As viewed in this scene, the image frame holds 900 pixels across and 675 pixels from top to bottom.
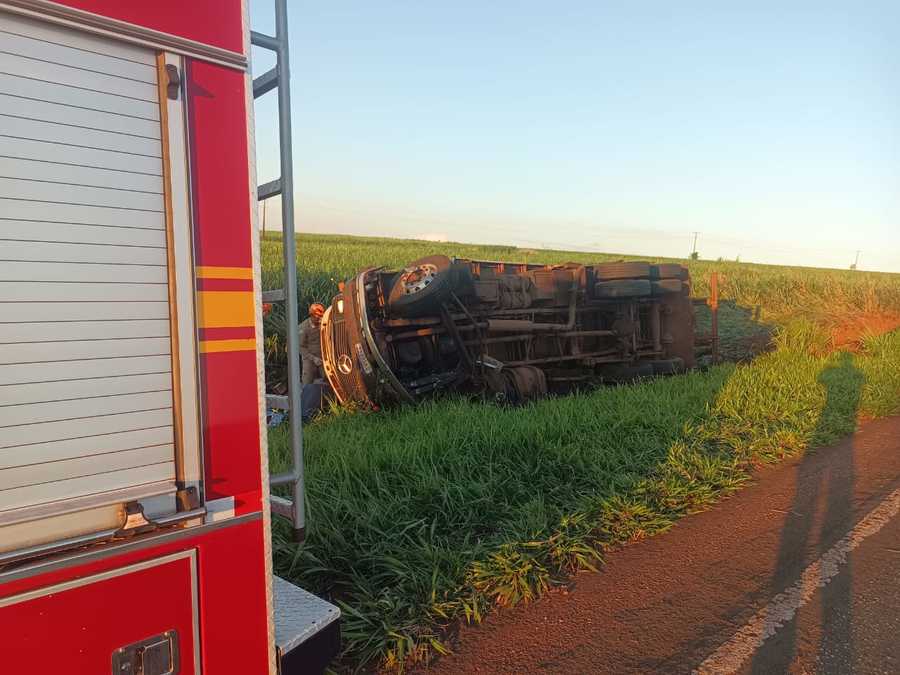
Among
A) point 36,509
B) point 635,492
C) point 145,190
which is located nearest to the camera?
point 36,509

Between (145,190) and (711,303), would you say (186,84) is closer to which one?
(145,190)

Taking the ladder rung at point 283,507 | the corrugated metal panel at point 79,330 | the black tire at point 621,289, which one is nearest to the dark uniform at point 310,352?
the black tire at point 621,289

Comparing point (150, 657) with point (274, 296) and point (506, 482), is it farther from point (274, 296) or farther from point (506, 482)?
point (506, 482)

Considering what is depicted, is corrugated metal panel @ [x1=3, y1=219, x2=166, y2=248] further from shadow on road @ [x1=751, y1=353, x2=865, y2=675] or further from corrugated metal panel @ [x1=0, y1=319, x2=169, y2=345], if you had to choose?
shadow on road @ [x1=751, y1=353, x2=865, y2=675]

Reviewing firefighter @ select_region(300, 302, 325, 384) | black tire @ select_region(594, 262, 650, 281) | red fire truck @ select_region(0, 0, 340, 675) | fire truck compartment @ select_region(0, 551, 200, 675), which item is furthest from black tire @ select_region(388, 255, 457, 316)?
fire truck compartment @ select_region(0, 551, 200, 675)

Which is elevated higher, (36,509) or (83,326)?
(83,326)

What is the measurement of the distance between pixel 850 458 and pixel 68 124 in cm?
643

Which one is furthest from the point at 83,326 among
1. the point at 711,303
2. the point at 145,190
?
the point at 711,303

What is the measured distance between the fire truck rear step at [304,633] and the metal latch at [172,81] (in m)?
1.68

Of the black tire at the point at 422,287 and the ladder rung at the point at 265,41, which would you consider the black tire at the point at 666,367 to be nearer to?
the black tire at the point at 422,287

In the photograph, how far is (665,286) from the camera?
9672 mm

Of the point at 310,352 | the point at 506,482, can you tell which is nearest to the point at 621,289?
the point at 310,352

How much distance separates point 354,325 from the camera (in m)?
6.79

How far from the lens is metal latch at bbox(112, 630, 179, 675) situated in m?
1.79
